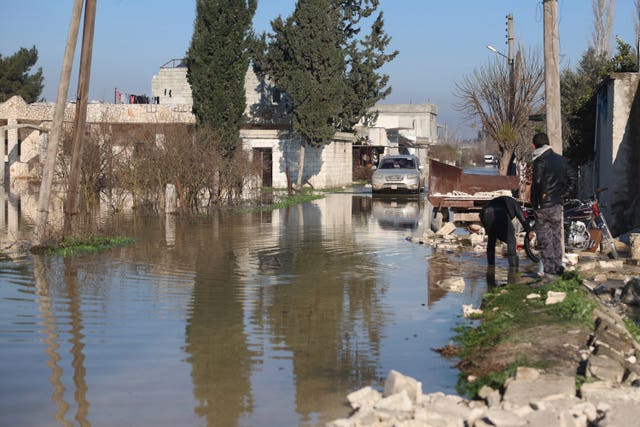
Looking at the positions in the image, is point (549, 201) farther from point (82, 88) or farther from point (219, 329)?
point (82, 88)

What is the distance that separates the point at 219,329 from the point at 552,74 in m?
7.34

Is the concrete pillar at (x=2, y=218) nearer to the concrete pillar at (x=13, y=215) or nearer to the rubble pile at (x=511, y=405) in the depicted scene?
the concrete pillar at (x=13, y=215)

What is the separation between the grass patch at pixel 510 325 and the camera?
23.3ft

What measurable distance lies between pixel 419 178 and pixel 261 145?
32.6ft

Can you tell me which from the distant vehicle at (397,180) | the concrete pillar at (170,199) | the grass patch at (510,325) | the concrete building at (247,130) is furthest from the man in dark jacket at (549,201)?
the distant vehicle at (397,180)

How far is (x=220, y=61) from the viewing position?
38062 mm

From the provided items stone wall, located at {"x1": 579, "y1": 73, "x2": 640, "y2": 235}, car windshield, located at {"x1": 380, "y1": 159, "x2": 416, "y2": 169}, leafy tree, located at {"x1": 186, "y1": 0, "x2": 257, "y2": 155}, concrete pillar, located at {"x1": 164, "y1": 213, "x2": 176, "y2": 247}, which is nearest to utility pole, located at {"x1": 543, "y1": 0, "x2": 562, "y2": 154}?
stone wall, located at {"x1": 579, "y1": 73, "x2": 640, "y2": 235}

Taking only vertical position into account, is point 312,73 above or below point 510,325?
above

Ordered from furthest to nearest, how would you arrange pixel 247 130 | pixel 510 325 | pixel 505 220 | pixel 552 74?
pixel 247 130
pixel 505 220
pixel 552 74
pixel 510 325

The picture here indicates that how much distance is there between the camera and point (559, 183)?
12.5m

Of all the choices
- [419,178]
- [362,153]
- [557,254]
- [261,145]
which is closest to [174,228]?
[557,254]

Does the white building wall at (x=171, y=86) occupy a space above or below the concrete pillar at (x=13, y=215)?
above

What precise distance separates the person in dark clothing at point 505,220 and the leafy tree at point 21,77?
64.1 meters

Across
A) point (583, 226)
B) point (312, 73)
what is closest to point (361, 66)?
point (312, 73)
